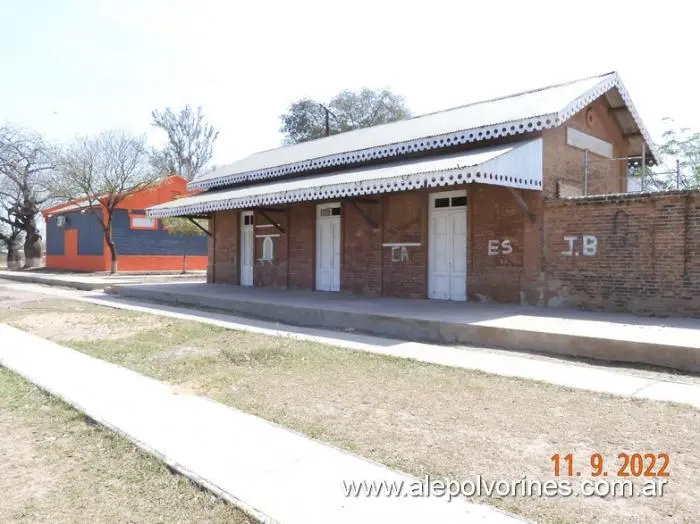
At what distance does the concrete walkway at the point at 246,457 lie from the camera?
3195 millimetres

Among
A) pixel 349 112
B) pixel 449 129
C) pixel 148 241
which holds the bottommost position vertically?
pixel 148 241

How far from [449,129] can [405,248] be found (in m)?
3.19

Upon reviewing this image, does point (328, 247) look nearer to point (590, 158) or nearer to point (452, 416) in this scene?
point (590, 158)

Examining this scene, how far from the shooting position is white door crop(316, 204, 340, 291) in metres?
15.8

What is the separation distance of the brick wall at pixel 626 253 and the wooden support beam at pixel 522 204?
316 millimetres

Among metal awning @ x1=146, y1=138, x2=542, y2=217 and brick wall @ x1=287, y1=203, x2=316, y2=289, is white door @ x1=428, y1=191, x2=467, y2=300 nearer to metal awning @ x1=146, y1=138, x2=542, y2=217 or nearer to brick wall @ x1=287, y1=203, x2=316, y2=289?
metal awning @ x1=146, y1=138, x2=542, y2=217

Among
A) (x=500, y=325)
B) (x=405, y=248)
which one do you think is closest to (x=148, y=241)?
(x=405, y=248)

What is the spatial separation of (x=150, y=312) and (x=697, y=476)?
39.3 ft

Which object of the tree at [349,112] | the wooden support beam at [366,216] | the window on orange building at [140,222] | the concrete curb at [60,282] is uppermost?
the tree at [349,112]

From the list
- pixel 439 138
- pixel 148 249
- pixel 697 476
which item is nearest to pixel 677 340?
pixel 697 476

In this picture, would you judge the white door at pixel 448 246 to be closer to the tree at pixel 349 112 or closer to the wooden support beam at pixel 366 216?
the wooden support beam at pixel 366 216

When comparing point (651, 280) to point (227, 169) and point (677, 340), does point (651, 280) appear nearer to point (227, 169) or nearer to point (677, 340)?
point (677, 340)

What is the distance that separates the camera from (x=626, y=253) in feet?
33.8

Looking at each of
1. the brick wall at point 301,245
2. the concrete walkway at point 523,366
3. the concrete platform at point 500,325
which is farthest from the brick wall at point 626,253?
the brick wall at point 301,245
